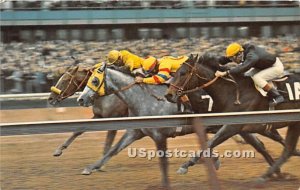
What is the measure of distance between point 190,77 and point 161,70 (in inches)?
15.0

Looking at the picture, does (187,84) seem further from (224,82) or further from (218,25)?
(218,25)

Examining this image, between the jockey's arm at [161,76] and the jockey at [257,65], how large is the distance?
40 cm

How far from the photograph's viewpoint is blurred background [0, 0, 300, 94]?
410 centimetres

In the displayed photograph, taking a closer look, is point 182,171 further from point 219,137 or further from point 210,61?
point 210,61

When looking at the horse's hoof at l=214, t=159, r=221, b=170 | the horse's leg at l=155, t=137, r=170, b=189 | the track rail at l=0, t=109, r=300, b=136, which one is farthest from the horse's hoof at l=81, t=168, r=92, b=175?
the track rail at l=0, t=109, r=300, b=136

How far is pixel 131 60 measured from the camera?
13.6 feet

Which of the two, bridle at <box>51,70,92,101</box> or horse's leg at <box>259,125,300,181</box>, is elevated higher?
bridle at <box>51,70,92,101</box>

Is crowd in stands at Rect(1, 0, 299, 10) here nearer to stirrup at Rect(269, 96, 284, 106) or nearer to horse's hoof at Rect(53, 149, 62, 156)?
stirrup at Rect(269, 96, 284, 106)

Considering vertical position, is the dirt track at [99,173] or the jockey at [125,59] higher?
the jockey at [125,59]

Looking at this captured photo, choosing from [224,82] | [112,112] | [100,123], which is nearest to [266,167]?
[224,82]

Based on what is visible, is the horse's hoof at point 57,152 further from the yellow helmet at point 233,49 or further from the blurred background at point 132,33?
the yellow helmet at point 233,49

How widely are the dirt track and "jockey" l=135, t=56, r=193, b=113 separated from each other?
33 centimetres

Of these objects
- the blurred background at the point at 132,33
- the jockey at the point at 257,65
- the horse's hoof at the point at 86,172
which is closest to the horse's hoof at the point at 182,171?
the horse's hoof at the point at 86,172

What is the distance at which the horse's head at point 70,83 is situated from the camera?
412 centimetres
